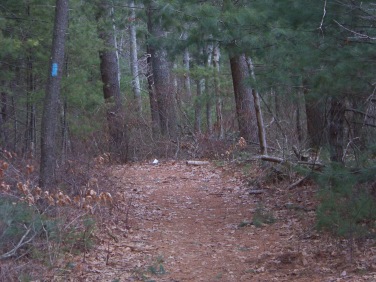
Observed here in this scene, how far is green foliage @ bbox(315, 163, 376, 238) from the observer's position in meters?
7.96

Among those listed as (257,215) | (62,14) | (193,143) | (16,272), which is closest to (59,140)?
(193,143)

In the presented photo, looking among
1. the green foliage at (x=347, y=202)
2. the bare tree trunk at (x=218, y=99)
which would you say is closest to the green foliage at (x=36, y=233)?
the green foliage at (x=347, y=202)

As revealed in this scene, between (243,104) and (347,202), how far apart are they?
10.1 meters

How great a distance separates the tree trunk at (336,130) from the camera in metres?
10.0

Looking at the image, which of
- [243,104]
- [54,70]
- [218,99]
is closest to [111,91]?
[218,99]

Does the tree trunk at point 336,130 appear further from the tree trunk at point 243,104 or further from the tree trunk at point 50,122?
the tree trunk at point 243,104

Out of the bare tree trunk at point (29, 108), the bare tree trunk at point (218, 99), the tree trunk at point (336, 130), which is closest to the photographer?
the tree trunk at point (336, 130)

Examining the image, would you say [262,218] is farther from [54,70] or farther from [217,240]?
[54,70]

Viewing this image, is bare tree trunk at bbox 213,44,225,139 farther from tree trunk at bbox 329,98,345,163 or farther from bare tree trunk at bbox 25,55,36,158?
tree trunk at bbox 329,98,345,163

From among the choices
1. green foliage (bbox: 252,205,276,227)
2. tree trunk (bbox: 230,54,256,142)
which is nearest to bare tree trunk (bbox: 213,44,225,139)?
tree trunk (bbox: 230,54,256,142)

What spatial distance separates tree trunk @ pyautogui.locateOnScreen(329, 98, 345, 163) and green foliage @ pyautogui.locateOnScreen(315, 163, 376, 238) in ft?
4.79

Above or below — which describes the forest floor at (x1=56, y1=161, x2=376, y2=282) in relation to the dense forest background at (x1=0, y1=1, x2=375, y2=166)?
below

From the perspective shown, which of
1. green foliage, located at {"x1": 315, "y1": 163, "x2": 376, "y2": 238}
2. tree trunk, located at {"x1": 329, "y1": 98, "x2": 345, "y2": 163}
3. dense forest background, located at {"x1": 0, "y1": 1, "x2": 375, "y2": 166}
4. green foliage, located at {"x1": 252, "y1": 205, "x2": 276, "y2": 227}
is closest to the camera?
green foliage, located at {"x1": 315, "y1": 163, "x2": 376, "y2": 238}

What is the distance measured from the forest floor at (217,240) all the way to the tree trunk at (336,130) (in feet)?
3.84
